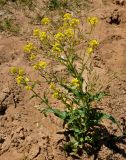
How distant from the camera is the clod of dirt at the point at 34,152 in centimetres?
441

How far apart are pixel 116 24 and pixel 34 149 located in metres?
2.83

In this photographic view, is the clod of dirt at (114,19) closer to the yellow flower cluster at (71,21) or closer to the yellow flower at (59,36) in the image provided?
the yellow flower cluster at (71,21)

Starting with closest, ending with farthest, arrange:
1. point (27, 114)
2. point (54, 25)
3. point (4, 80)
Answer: point (27, 114) < point (4, 80) < point (54, 25)

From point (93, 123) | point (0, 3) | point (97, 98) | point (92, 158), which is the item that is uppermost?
point (0, 3)

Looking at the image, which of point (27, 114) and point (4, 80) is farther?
point (4, 80)

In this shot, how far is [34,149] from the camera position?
14.7 feet

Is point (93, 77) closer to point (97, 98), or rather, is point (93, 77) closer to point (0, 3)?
point (97, 98)

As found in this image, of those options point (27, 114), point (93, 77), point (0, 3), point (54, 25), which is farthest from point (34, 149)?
point (0, 3)

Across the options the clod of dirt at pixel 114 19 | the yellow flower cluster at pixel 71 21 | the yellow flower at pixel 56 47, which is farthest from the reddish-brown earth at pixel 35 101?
the yellow flower cluster at pixel 71 21

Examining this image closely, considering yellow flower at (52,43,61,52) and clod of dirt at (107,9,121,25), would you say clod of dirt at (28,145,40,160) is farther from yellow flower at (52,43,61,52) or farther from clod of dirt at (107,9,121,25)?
clod of dirt at (107,9,121,25)

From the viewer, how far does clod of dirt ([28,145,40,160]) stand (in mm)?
4410

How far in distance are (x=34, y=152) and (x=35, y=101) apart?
31.2 inches

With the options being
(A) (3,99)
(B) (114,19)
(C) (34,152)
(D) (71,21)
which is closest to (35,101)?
(A) (3,99)

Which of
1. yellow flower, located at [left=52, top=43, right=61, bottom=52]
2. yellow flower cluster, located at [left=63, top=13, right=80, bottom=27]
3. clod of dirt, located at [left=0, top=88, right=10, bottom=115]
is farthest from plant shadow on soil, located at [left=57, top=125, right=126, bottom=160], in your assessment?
yellow flower cluster, located at [left=63, top=13, right=80, bottom=27]
